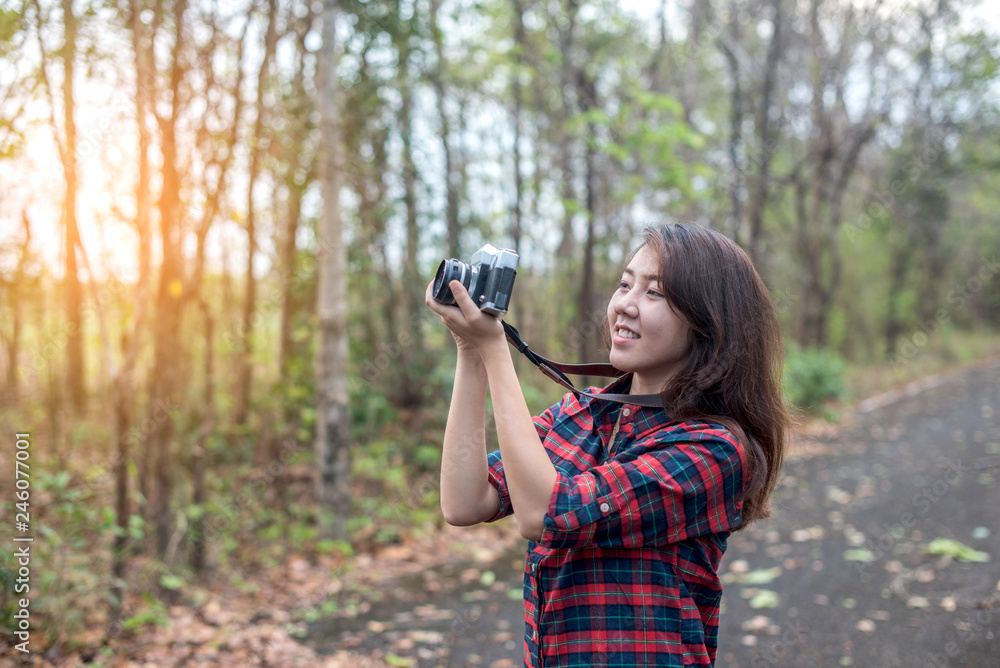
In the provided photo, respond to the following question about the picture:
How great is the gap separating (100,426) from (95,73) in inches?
209

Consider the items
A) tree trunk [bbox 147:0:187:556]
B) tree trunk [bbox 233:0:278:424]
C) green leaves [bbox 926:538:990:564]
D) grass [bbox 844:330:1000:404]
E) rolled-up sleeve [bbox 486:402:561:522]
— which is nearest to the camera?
rolled-up sleeve [bbox 486:402:561:522]

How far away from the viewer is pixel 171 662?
3781 millimetres

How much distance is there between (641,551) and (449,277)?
0.65m

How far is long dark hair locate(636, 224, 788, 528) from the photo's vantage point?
1.46 metres

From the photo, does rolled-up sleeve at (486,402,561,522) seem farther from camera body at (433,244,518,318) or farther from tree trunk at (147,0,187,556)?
tree trunk at (147,0,187,556)

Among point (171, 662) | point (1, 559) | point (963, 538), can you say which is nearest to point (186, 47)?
point (1, 559)

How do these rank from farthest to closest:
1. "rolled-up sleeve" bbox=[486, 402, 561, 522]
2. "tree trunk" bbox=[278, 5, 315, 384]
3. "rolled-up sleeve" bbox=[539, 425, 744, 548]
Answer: "tree trunk" bbox=[278, 5, 315, 384], "rolled-up sleeve" bbox=[486, 402, 561, 522], "rolled-up sleeve" bbox=[539, 425, 744, 548]

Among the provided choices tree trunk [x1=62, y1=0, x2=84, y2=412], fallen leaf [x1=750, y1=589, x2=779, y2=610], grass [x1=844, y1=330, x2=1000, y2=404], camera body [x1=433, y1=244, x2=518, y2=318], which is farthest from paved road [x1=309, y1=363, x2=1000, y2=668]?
grass [x1=844, y1=330, x2=1000, y2=404]

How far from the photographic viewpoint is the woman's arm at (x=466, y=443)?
149cm

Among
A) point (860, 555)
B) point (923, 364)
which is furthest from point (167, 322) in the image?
point (923, 364)

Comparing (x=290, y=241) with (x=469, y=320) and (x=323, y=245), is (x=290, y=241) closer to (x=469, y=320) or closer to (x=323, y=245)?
(x=323, y=245)

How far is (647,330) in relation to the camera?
58.2 inches

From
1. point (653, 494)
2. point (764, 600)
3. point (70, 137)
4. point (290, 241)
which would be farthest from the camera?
point (290, 241)

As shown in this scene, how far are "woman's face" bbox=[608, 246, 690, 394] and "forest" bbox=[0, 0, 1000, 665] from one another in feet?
1.07
